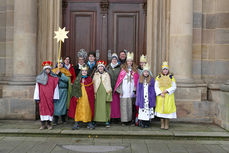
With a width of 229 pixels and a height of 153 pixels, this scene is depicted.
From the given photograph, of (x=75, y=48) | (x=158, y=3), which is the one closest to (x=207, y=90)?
(x=158, y=3)

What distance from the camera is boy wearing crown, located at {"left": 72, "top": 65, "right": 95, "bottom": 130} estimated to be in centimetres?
651

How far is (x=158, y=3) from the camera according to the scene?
7930mm

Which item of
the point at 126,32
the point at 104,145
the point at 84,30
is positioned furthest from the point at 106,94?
the point at 84,30

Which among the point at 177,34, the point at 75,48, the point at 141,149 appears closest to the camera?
the point at 141,149

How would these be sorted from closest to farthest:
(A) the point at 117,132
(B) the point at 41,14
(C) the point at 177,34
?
(A) the point at 117,132
(C) the point at 177,34
(B) the point at 41,14

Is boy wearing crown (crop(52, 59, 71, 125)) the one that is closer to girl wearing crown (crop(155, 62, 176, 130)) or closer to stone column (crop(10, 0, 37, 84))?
stone column (crop(10, 0, 37, 84))

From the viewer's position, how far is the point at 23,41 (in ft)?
25.2

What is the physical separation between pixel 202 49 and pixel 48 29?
4.54 meters

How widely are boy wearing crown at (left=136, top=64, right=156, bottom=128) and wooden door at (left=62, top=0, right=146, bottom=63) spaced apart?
1814 millimetres

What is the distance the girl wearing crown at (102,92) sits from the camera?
6773 millimetres

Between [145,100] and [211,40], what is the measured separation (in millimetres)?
2847

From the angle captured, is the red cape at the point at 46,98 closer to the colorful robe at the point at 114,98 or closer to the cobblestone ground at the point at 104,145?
the cobblestone ground at the point at 104,145

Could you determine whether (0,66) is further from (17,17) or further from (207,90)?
(207,90)

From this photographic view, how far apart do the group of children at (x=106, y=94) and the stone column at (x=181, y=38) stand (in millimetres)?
888
